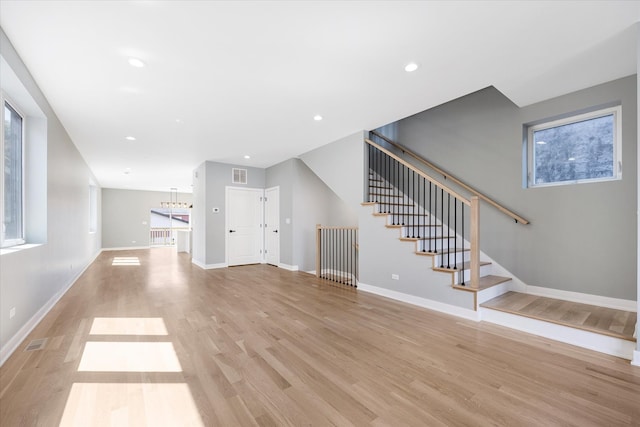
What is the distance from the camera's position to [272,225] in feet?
24.2

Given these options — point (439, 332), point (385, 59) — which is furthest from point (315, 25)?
point (439, 332)

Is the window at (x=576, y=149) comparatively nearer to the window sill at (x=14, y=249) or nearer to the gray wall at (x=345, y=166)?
the gray wall at (x=345, y=166)

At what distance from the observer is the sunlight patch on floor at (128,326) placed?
295cm

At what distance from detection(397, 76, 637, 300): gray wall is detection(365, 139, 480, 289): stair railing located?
42 centimetres

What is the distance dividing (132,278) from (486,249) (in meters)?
6.69

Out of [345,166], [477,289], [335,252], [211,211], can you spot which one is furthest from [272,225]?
[477,289]

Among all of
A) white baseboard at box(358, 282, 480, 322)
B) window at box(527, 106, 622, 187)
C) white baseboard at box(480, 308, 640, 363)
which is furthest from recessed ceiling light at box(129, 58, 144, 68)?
window at box(527, 106, 622, 187)

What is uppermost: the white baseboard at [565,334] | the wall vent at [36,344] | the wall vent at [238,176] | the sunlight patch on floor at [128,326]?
the wall vent at [238,176]

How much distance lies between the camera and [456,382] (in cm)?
203

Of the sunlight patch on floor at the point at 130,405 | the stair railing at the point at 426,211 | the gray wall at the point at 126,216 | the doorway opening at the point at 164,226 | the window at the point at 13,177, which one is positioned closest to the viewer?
the sunlight patch on floor at the point at 130,405

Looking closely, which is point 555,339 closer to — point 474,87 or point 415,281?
point 415,281

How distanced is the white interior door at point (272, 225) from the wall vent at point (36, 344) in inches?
182

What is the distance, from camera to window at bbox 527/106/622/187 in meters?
3.21

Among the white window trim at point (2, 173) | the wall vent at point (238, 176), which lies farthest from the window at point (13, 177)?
the wall vent at point (238, 176)
